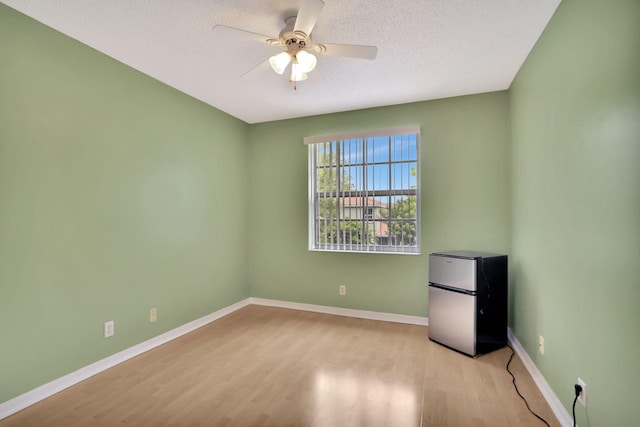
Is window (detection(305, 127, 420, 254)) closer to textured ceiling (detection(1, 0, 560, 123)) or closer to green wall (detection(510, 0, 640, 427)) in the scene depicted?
textured ceiling (detection(1, 0, 560, 123))

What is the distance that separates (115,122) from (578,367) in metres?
3.57

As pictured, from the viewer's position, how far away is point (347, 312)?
3.67 metres

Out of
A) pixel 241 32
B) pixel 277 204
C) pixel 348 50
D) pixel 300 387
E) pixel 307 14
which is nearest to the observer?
pixel 307 14

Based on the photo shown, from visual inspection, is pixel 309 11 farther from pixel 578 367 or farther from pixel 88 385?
pixel 88 385

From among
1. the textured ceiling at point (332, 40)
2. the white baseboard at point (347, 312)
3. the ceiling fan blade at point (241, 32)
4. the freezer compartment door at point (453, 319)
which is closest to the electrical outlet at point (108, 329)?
the white baseboard at point (347, 312)

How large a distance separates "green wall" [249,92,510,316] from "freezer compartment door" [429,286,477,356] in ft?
1.56

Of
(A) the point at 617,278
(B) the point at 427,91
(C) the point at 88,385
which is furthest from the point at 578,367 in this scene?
(C) the point at 88,385

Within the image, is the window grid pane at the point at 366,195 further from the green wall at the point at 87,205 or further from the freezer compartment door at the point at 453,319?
the green wall at the point at 87,205

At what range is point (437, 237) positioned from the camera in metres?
3.31

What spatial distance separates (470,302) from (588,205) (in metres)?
1.36

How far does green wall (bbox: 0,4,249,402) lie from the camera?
188 centimetres

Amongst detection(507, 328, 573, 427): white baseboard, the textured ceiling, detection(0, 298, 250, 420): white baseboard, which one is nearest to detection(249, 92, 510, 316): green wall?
the textured ceiling

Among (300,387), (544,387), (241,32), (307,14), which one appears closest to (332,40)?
(307,14)

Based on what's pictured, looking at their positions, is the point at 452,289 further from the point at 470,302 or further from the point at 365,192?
the point at 365,192
